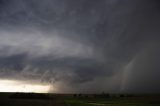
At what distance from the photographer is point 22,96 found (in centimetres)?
12206

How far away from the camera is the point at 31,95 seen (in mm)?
123688

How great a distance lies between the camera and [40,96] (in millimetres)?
127062

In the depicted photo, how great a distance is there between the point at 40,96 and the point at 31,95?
229 inches

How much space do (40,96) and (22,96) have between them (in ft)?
34.9

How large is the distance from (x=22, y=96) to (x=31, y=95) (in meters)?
5.04
